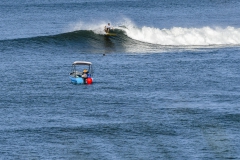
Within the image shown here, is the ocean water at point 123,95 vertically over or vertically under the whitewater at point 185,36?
under

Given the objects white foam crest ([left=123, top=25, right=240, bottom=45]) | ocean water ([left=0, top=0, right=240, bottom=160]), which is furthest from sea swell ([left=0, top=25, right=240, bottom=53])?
ocean water ([left=0, top=0, right=240, bottom=160])

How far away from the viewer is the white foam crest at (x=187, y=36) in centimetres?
9250

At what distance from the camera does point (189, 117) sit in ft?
172

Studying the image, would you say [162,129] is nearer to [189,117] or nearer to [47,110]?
[189,117]

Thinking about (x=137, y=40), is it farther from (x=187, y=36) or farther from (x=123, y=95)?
(x=123, y=95)

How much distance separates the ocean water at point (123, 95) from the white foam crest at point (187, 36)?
0.13 m

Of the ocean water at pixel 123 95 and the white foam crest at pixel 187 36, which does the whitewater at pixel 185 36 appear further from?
the ocean water at pixel 123 95

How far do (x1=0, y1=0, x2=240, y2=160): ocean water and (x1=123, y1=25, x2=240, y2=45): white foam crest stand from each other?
0.13m

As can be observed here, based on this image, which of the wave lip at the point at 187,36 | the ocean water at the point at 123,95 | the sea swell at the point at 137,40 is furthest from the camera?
the wave lip at the point at 187,36

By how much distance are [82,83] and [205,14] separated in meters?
79.4

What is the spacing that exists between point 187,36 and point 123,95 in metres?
37.6

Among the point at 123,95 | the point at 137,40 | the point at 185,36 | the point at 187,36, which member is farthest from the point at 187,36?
the point at 123,95

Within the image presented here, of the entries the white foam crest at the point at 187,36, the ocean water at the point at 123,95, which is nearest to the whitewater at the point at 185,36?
A: the white foam crest at the point at 187,36

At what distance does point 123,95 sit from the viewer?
58.9 metres
